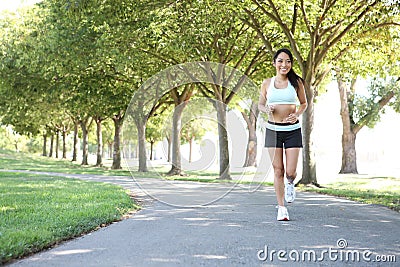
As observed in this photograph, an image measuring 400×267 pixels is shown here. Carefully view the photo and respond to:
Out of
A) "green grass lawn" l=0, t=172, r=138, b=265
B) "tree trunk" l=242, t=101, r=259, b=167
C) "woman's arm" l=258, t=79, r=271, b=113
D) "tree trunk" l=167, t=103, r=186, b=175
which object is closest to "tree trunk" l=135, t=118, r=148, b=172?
"green grass lawn" l=0, t=172, r=138, b=265

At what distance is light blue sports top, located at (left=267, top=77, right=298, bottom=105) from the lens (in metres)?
6.11

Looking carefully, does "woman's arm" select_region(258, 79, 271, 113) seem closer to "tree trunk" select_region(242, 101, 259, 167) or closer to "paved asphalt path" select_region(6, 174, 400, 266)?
"paved asphalt path" select_region(6, 174, 400, 266)

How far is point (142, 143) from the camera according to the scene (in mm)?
9641

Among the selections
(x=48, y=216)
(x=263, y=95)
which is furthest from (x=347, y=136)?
(x=48, y=216)

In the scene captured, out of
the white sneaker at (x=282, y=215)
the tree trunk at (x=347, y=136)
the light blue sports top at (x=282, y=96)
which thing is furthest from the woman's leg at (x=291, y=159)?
the tree trunk at (x=347, y=136)

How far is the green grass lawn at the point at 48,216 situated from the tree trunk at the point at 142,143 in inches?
30.4

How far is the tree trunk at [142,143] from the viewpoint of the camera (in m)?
8.62

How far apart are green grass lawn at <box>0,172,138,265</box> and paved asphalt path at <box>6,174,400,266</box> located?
20 cm

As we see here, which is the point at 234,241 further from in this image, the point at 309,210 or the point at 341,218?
the point at 309,210

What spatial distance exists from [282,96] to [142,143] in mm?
4284

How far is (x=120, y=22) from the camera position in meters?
15.8

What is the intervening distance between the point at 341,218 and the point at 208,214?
2.11m

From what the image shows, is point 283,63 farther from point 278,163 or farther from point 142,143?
point 142,143

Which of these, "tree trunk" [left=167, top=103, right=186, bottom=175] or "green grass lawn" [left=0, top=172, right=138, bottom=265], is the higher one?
"tree trunk" [left=167, top=103, right=186, bottom=175]
